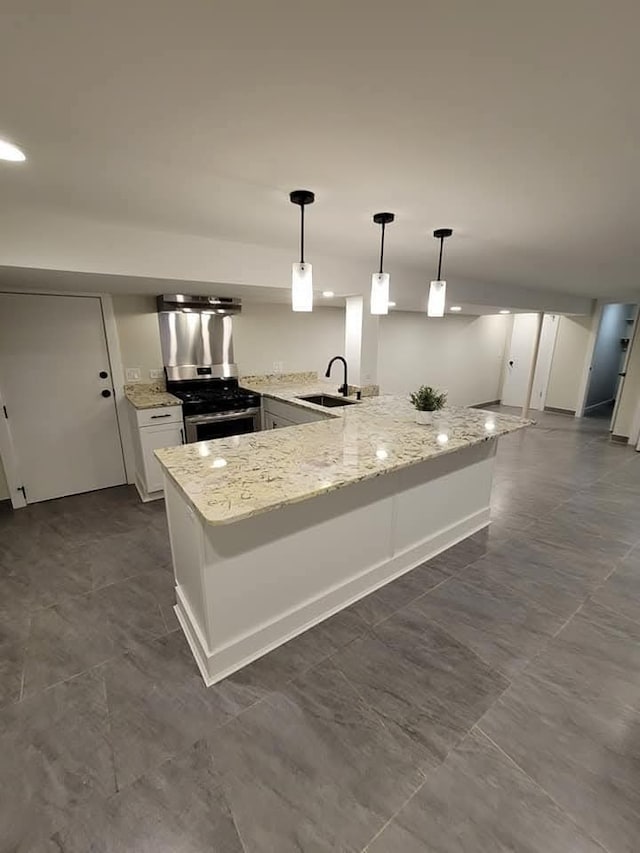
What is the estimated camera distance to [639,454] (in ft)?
16.6

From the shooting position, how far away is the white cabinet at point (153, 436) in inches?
130

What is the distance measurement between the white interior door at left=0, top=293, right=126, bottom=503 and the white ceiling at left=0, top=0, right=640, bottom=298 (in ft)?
4.78

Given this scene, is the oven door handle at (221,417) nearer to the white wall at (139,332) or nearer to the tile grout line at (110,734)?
the white wall at (139,332)

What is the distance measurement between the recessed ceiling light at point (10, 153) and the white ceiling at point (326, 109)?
1.7 inches

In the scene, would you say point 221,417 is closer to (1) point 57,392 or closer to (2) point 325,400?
(2) point 325,400

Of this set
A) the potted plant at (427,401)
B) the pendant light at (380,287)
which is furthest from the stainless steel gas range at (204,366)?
the pendant light at (380,287)

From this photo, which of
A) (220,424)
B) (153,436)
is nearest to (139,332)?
(153,436)

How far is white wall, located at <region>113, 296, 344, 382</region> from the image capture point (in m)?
3.59

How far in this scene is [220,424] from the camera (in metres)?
3.68

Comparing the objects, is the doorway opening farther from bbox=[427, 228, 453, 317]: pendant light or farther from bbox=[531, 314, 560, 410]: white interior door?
bbox=[427, 228, 453, 317]: pendant light

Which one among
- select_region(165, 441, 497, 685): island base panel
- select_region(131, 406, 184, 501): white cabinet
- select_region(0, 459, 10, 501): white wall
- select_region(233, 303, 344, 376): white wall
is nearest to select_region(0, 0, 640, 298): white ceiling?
select_region(165, 441, 497, 685): island base panel

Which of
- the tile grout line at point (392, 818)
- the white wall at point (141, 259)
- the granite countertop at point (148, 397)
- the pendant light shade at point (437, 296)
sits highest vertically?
the white wall at point (141, 259)

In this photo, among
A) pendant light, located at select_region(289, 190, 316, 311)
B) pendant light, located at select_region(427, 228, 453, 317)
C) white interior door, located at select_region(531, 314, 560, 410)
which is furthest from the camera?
white interior door, located at select_region(531, 314, 560, 410)

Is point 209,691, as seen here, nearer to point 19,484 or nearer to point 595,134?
point 595,134
